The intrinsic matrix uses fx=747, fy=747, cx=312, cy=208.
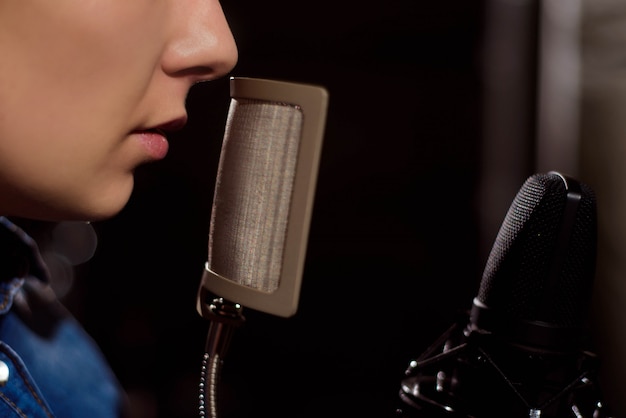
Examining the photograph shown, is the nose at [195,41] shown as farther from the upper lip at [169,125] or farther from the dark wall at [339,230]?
the dark wall at [339,230]

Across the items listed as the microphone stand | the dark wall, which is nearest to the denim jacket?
the microphone stand

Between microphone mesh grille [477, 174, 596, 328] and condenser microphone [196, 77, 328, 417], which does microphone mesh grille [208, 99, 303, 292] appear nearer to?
condenser microphone [196, 77, 328, 417]

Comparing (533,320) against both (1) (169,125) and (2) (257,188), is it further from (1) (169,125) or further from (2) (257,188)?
(1) (169,125)

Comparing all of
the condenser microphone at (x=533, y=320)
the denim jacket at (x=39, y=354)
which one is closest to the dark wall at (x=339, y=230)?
the denim jacket at (x=39, y=354)

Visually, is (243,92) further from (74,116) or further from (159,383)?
(159,383)

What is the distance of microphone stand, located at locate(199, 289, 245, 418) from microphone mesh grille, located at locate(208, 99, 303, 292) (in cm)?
5

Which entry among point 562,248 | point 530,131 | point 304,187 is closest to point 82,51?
point 304,187

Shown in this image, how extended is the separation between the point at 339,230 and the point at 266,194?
144cm

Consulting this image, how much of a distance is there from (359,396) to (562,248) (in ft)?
4.80

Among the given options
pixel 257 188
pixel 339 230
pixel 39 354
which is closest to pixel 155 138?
pixel 257 188

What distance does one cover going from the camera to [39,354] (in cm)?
87

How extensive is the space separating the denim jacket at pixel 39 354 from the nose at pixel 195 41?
349 millimetres

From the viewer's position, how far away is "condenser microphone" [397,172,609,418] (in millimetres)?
708

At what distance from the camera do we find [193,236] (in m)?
2.17
